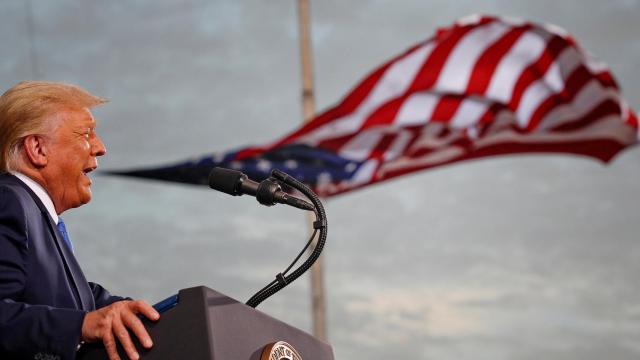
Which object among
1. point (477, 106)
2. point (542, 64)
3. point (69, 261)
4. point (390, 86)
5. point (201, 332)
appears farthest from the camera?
point (477, 106)

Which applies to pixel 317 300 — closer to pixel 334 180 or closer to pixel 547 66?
pixel 334 180

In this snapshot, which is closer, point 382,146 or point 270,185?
point 270,185

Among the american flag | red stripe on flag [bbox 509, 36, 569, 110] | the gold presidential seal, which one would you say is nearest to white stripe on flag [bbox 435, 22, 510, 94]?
the american flag

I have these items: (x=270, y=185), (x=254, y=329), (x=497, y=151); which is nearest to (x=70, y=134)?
(x=270, y=185)

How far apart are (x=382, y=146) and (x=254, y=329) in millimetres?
10951

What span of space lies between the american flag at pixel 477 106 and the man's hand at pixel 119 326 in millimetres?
9717

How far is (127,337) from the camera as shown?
201cm

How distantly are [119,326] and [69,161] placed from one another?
55cm

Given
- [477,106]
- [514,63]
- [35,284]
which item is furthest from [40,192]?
[477,106]

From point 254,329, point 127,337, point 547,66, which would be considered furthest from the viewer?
point 547,66

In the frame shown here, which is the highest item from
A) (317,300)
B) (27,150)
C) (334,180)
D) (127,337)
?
(334,180)

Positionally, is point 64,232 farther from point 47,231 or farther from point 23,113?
point 23,113

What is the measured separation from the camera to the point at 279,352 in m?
2.22

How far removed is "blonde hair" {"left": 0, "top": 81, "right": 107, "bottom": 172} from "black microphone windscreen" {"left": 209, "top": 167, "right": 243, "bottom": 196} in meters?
0.39
